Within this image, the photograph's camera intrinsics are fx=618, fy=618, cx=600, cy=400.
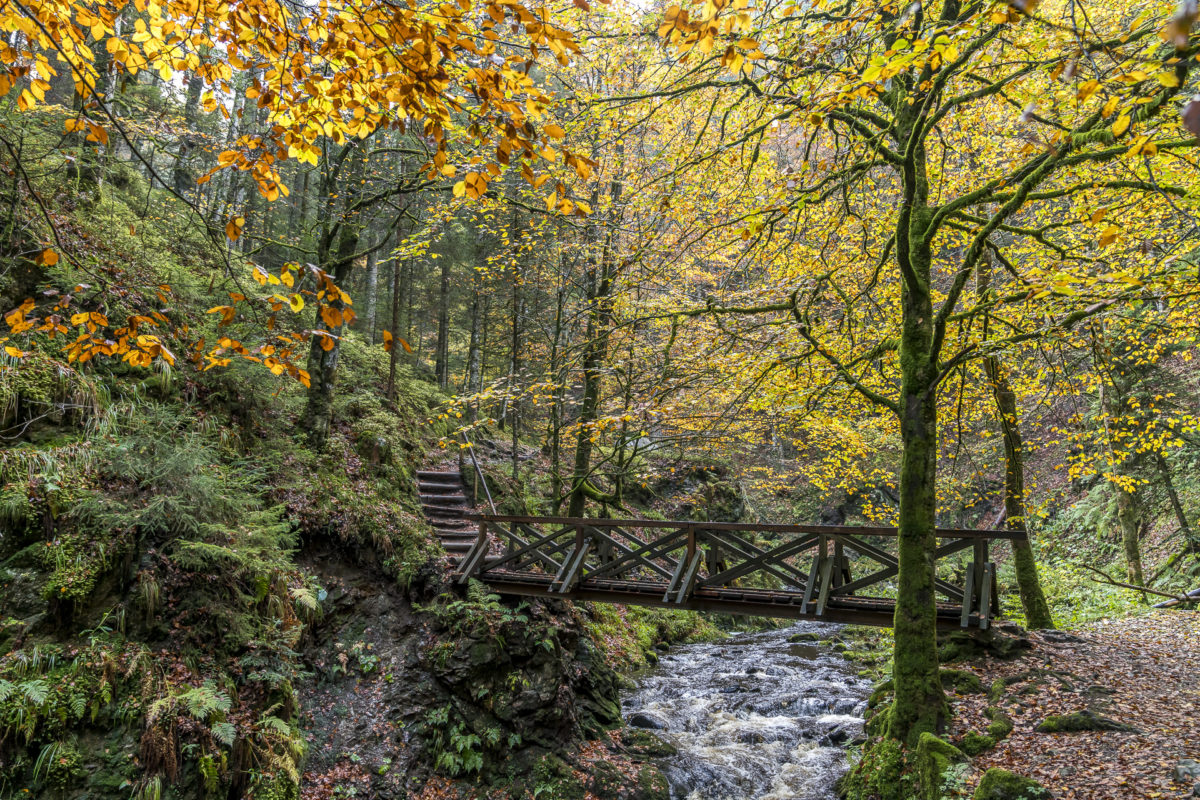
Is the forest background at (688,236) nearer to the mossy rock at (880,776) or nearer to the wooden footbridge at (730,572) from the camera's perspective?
the mossy rock at (880,776)

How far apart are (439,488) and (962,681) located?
9.59 m

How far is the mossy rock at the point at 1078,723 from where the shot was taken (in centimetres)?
585

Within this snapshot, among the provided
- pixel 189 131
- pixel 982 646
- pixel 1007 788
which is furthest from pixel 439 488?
pixel 1007 788

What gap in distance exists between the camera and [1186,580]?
11375mm

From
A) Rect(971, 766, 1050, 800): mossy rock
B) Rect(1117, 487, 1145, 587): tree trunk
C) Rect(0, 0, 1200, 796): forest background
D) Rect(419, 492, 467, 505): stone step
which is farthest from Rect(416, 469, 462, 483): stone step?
Rect(1117, 487, 1145, 587): tree trunk

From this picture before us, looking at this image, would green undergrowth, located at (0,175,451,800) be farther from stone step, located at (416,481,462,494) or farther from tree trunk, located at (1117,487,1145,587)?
tree trunk, located at (1117,487,1145,587)

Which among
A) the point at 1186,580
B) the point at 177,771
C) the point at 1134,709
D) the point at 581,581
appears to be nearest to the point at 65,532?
the point at 177,771

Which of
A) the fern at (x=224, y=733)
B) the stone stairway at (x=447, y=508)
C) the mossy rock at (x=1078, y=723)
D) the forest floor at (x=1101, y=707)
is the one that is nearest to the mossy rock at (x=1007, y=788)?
the forest floor at (x=1101, y=707)

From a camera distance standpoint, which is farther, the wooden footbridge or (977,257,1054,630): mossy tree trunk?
(977,257,1054,630): mossy tree trunk

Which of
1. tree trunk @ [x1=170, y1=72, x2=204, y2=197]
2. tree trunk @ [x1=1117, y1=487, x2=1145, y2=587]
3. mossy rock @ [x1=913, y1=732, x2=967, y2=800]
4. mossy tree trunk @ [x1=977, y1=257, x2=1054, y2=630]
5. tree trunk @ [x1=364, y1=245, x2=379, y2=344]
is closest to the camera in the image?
mossy rock @ [x1=913, y1=732, x2=967, y2=800]

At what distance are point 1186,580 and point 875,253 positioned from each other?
8.70m

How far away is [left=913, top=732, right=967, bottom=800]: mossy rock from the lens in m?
5.48

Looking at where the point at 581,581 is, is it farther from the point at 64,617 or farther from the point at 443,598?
the point at 64,617

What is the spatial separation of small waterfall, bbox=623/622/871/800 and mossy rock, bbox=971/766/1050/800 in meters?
2.69
